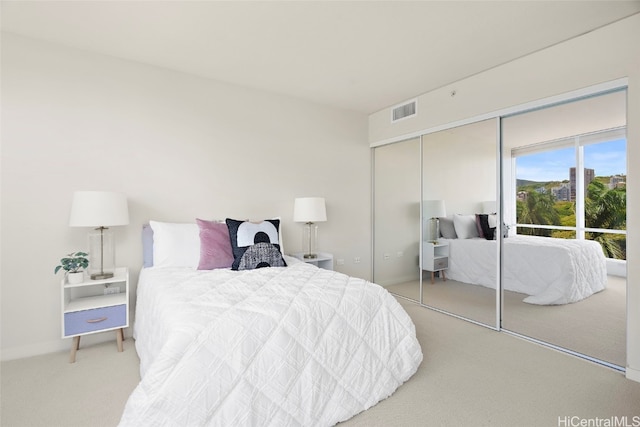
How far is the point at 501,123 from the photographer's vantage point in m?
3.14

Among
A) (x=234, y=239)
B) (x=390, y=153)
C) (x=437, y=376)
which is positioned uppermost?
(x=390, y=153)

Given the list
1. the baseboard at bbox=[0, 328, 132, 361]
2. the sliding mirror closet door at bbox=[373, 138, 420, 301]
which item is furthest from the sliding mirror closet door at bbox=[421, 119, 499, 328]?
the baseboard at bbox=[0, 328, 132, 361]

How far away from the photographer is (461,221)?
3547mm

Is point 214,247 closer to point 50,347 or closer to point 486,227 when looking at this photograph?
point 50,347

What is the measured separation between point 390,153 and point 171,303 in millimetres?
3514

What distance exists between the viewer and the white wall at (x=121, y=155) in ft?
8.51

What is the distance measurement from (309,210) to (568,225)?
2493 mm

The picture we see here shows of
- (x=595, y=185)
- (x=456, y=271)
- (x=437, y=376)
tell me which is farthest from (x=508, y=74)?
(x=437, y=376)

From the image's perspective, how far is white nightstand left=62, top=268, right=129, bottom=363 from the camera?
244cm

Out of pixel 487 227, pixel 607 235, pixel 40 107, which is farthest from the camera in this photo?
pixel 487 227

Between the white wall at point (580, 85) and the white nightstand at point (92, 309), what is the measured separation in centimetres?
371

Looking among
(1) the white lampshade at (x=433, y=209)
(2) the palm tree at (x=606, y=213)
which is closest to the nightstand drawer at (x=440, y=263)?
(1) the white lampshade at (x=433, y=209)

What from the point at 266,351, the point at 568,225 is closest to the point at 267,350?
the point at 266,351

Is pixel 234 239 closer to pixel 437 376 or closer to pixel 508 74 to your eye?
pixel 437 376
